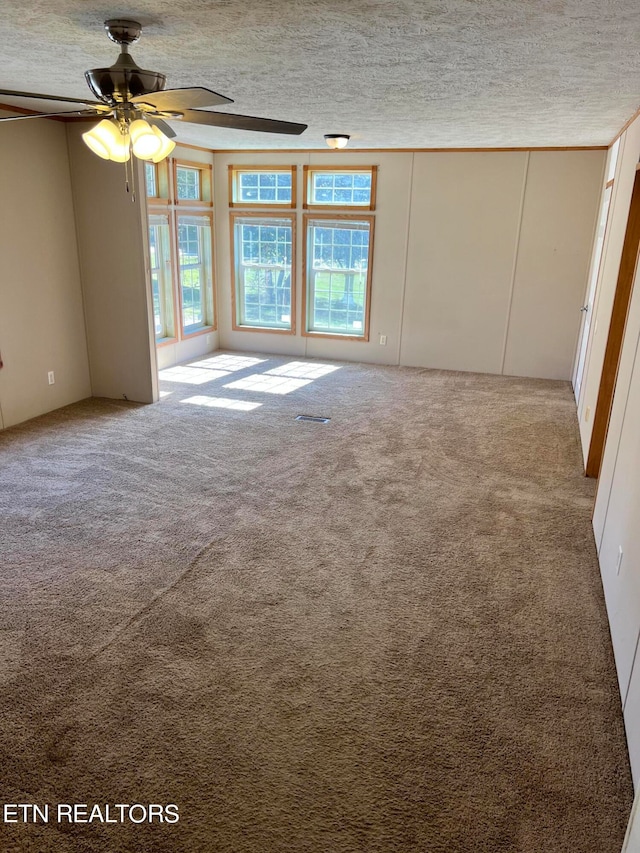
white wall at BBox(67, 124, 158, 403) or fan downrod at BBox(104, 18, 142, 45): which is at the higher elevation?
fan downrod at BBox(104, 18, 142, 45)

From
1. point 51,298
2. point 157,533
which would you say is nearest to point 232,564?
point 157,533

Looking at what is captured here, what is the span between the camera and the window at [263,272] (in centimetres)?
766

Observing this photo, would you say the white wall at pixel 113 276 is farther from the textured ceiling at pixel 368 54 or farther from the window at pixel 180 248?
the textured ceiling at pixel 368 54

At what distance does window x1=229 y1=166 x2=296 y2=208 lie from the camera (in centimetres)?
751

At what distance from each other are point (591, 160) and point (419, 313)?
94.4 inches

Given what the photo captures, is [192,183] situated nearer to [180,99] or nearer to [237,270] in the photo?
[237,270]

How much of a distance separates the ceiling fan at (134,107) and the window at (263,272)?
4975 millimetres

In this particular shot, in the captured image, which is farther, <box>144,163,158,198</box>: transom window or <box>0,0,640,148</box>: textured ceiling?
<box>144,163,158,198</box>: transom window

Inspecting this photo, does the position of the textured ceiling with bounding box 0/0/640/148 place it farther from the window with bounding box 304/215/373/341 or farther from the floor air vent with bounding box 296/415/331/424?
the window with bounding box 304/215/373/341

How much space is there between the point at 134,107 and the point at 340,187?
5.27 metres

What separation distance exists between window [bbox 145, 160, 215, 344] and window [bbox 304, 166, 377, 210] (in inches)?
52.5

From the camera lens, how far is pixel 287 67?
10.3 feet

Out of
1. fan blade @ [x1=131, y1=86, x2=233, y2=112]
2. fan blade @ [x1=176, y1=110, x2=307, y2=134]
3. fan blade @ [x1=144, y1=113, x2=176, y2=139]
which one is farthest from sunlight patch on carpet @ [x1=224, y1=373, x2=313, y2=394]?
fan blade @ [x1=131, y1=86, x2=233, y2=112]

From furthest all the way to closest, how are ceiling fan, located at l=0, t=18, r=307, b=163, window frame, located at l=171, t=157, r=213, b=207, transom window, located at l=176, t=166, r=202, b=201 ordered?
transom window, located at l=176, t=166, r=202, b=201
window frame, located at l=171, t=157, r=213, b=207
ceiling fan, located at l=0, t=18, r=307, b=163
